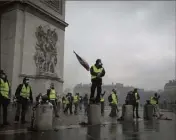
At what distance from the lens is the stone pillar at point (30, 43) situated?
1903 cm

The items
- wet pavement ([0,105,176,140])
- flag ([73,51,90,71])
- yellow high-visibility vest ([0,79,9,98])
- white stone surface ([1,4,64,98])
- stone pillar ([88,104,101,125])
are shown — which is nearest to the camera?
wet pavement ([0,105,176,140])

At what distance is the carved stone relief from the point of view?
2053 cm

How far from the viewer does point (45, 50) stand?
21375mm

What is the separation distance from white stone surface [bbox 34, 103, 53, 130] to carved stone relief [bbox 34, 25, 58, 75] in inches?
501

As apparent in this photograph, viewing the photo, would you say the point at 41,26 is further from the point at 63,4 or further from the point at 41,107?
the point at 41,107

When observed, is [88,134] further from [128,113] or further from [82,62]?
[128,113]

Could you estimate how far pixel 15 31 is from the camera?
1925cm

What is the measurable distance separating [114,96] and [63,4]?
1119cm

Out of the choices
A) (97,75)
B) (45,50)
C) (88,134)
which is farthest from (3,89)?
(45,50)

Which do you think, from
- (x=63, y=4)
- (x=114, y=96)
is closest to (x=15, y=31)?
(x=63, y=4)

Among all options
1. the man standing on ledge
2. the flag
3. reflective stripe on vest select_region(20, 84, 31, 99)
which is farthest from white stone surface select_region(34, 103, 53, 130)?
the flag

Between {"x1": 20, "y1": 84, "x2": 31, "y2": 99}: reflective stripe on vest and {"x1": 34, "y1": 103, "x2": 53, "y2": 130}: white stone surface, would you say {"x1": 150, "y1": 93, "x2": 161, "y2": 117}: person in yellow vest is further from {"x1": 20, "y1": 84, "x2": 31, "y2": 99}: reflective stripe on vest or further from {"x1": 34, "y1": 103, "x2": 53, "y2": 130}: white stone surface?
{"x1": 34, "y1": 103, "x2": 53, "y2": 130}: white stone surface

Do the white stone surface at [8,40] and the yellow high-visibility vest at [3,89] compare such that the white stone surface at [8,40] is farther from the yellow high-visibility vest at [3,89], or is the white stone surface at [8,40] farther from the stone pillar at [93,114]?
the stone pillar at [93,114]

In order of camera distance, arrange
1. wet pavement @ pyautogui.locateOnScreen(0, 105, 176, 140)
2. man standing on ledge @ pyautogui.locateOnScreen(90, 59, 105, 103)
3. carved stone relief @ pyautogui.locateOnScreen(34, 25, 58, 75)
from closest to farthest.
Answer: wet pavement @ pyautogui.locateOnScreen(0, 105, 176, 140), man standing on ledge @ pyautogui.locateOnScreen(90, 59, 105, 103), carved stone relief @ pyautogui.locateOnScreen(34, 25, 58, 75)
